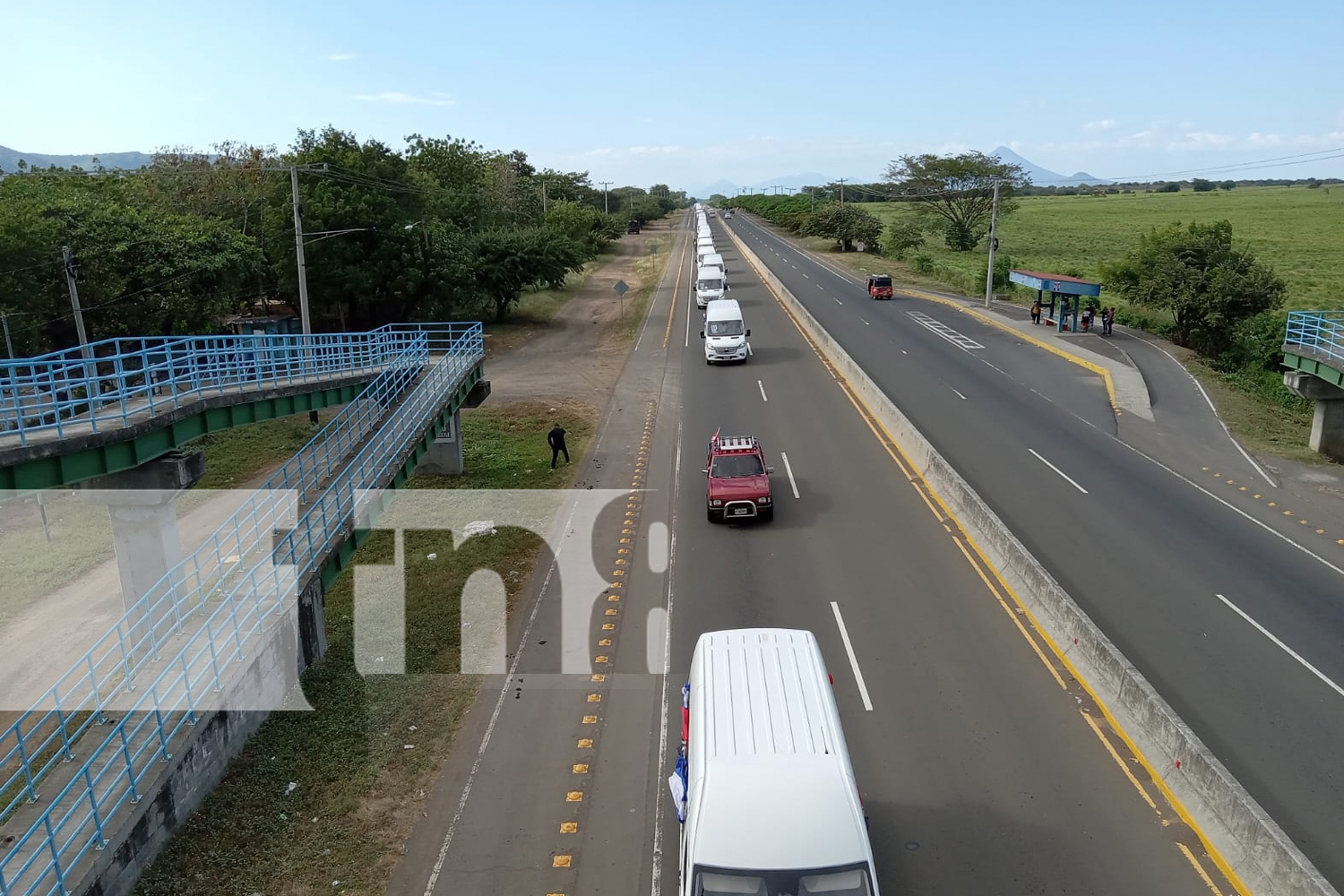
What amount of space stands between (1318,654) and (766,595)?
28.3 ft

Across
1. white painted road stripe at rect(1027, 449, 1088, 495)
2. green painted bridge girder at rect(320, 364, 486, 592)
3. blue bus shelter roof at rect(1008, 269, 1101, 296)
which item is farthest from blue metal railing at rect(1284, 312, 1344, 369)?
green painted bridge girder at rect(320, 364, 486, 592)

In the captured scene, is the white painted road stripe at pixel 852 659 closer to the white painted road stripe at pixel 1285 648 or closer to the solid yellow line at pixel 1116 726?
the solid yellow line at pixel 1116 726

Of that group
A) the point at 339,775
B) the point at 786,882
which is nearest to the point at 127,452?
the point at 339,775

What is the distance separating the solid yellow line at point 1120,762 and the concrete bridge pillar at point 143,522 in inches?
564

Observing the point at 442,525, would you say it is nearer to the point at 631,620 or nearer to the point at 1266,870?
the point at 631,620

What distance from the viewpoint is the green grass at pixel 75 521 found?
1945 centimetres

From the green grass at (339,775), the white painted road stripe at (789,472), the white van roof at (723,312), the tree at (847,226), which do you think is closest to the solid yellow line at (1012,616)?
the white painted road stripe at (789,472)

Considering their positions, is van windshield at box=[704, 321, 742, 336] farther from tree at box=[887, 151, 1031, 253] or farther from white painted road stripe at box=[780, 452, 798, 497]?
tree at box=[887, 151, 1031, 253]

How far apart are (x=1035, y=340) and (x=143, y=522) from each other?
37.3 m

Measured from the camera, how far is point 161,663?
1211 cm

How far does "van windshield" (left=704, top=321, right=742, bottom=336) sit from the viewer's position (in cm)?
3909

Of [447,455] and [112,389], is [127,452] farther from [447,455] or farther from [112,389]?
[447,455]

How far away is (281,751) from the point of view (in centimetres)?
1204

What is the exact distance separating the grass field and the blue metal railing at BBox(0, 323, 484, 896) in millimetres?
48339
